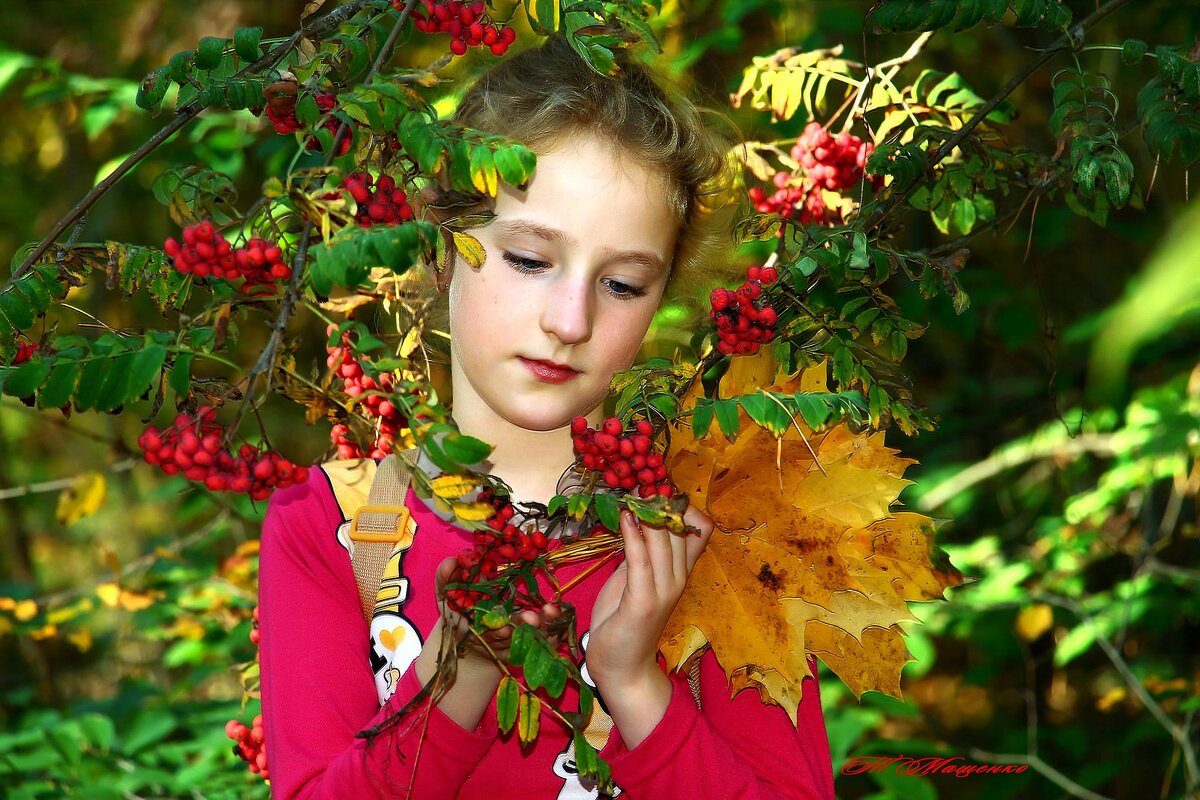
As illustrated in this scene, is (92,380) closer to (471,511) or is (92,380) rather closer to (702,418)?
(471,511)

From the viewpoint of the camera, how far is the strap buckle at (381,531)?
1.41 metres

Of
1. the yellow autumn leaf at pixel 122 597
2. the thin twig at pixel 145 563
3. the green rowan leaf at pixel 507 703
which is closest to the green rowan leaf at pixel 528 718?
the green rowan leaf at pixel 507 703

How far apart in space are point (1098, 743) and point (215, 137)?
2897 mm

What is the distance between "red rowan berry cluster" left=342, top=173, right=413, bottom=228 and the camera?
3.52ft

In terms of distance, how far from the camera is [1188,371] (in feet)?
9.74

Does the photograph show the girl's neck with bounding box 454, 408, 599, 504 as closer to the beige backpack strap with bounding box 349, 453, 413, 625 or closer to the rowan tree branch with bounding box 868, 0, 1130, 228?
the beige backpack strap with bounding box 349, 453, 413, 625

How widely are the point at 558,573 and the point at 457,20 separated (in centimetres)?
66

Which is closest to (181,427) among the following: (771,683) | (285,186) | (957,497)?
(285,186)

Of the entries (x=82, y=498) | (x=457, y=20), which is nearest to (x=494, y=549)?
(x=457, y=20)

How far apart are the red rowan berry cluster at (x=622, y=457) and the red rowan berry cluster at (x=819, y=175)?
2.10 feet

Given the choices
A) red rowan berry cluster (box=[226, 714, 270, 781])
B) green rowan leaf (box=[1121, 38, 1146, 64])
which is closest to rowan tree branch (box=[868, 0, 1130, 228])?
green rowan leaf (box=[1121, 38, 1146, 64])

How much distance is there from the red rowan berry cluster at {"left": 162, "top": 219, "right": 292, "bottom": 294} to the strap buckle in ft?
1.42

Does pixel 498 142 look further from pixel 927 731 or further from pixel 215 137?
pixel 927 731

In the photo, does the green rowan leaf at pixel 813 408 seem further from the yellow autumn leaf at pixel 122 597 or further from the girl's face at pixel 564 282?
the yellow autumn leaf at pixel 122 597
